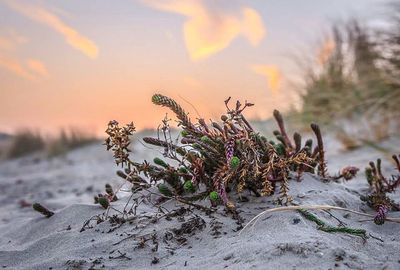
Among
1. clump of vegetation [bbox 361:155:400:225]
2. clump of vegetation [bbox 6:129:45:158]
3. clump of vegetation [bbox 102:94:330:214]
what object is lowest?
clump of vegetation [bbox 361:155:400:225]

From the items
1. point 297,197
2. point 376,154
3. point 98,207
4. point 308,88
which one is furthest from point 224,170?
point 308,88

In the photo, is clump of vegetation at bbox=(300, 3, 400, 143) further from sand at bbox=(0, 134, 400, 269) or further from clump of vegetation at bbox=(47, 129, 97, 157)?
clump of vegetation at bbox=(47, 129, 97, 157)

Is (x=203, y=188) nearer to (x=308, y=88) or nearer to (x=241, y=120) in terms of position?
(x=241, y=120)

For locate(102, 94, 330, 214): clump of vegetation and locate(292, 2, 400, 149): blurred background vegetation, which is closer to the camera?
locate(102, 94, 330, 214): clump of vegetation

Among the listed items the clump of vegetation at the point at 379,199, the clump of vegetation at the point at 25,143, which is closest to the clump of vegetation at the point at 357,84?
the clump of vegetation at the point at 379,199

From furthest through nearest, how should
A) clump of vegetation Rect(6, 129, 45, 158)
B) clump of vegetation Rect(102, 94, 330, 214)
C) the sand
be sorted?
clump of vegetation Rect(6, 129, 45, 158) → clump of vegetation Rect(102, 94, 330, 214) → the sand

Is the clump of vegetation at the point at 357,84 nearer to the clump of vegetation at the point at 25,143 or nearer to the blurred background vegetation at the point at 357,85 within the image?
the blurred background vegetation at the point at 357,85

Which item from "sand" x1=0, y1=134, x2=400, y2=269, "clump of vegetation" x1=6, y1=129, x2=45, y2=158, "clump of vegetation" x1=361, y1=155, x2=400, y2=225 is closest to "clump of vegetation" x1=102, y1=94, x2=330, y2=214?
"sand" x1=0, y1=134, x2=400, y2=269
